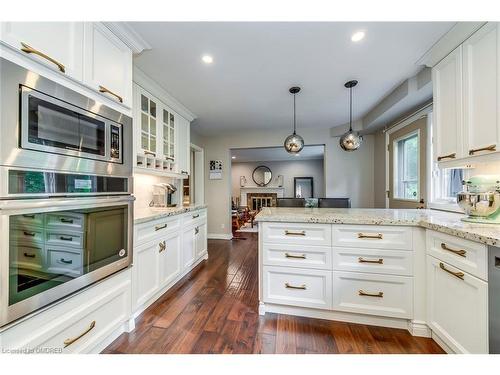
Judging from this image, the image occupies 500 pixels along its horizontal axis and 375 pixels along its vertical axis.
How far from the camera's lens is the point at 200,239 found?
10.1 ft

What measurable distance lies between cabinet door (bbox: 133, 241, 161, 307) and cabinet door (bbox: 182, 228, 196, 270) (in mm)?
528

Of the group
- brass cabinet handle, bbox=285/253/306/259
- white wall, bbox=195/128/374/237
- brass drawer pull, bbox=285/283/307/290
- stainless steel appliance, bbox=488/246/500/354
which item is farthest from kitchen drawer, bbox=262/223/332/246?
white wall, bbox=195/128/374/237

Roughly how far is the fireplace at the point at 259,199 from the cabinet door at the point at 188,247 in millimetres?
5913

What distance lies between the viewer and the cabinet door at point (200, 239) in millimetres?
2970

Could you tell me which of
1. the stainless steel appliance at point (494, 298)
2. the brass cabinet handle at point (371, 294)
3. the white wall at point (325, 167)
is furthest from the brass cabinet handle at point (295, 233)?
the white wall at point (325, 167)

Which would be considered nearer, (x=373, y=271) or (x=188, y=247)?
(x=373, y=271)

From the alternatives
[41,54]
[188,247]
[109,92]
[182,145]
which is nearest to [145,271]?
[188,247]

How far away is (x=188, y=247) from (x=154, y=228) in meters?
0.83

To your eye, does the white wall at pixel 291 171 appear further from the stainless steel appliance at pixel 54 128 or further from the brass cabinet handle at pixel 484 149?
the stainless steel appliance at pixel 54 128

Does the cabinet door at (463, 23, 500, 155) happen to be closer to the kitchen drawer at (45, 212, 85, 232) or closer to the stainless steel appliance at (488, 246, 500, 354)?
the stainless steel appliance at (488, 246, 500, 354)

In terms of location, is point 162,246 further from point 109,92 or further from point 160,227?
point 109,92

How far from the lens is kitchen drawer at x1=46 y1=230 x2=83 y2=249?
1.03 m

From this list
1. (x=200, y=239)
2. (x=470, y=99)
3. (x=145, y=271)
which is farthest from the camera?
(x=200, y=239)
